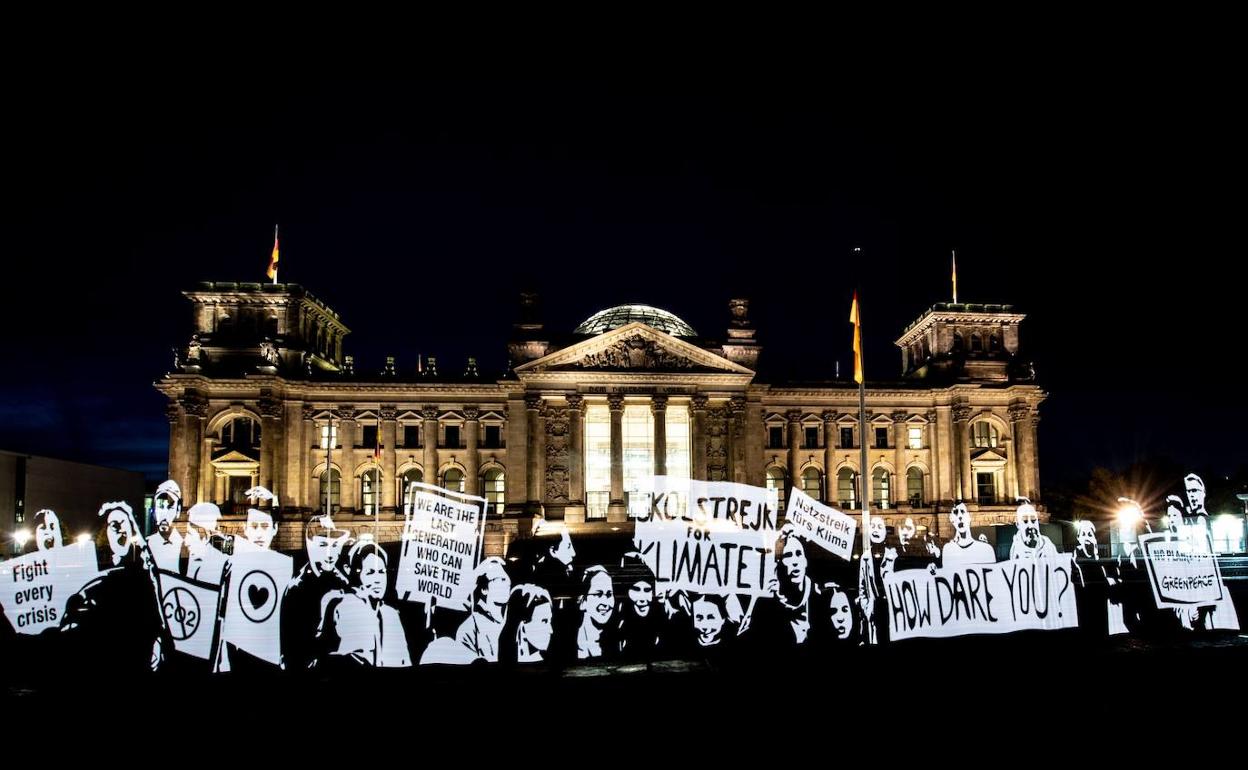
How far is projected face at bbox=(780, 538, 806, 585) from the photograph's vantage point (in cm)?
1766

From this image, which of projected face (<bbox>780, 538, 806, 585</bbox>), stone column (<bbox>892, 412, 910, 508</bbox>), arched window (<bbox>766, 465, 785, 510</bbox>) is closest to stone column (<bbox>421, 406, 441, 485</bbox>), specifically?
arched window (<bbox>766, 465, 785, 510</bbox>)

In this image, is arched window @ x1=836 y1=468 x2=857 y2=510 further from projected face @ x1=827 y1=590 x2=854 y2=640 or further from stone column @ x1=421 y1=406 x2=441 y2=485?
projected face @ x1=827 y1=590 x2=854 y2=640

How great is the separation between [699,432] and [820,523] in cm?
4252

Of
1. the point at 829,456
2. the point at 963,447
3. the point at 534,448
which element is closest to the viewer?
the point at 534,448

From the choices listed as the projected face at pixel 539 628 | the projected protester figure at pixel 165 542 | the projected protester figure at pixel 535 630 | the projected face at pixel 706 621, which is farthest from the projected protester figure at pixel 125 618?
the projected face at pixel 706 621

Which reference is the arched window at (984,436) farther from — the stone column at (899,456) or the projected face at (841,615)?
the projected face at (841,615)

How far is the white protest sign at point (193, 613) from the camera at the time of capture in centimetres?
1430

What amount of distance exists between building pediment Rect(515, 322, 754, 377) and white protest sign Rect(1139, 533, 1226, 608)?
43.8 metres

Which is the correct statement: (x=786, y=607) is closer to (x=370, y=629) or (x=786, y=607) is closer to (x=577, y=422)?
(x=370, y=629)

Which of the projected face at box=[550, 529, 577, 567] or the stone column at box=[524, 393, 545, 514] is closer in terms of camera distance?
the projected face at box=[550, 529, 577, 567]

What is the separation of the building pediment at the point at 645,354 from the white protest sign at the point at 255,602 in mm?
47122

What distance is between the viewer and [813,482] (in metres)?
67.3

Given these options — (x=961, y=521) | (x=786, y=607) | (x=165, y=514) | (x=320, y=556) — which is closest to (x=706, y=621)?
(x=786, y=607)

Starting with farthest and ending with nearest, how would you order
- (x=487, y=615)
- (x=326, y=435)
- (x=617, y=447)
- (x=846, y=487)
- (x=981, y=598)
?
(x=846, y=487) → (x=326, y=435) → (x=617, y=447) → (x=981, y=598) → (x=487, y=615)
